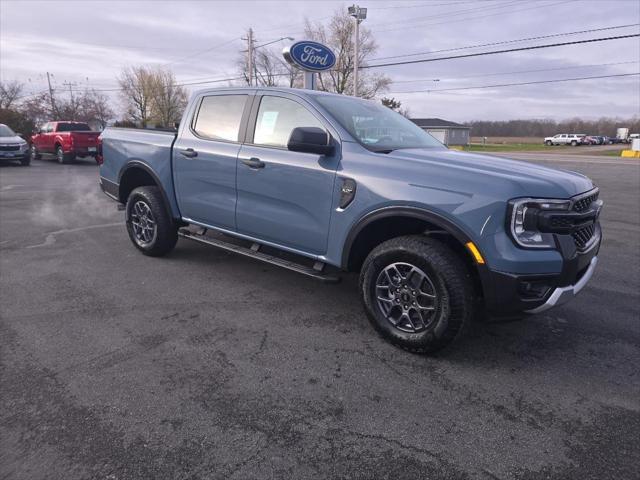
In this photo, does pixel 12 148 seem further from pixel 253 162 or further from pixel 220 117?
pixel 253 162

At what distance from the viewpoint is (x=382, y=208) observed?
3.26 metres

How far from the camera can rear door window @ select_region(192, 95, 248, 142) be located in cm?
446

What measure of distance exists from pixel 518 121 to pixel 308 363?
111893mm

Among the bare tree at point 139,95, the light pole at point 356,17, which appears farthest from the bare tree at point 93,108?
the light pole at point 356,17

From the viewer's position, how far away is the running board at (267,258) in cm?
371

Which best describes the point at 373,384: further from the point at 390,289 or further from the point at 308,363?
the point at 390,289

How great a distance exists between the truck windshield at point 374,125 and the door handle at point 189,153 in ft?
4.82

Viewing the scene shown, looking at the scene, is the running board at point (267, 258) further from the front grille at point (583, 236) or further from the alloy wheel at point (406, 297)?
the front grille at point (583, 236)

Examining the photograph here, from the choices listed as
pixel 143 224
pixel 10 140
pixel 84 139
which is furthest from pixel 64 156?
pixel 143 224

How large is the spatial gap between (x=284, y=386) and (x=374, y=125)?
7.81 feet

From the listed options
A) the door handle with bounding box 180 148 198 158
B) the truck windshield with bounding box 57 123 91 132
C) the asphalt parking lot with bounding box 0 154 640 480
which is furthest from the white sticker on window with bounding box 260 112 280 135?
the truck windshield with bounding box 57 123 91 132

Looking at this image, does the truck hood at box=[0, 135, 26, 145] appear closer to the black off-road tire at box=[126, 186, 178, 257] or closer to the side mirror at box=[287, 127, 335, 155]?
the black off-road tire at box=[126, 186, 178, 257]

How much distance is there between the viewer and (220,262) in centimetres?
540

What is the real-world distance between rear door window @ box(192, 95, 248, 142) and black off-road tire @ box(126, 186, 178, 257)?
944 mm
